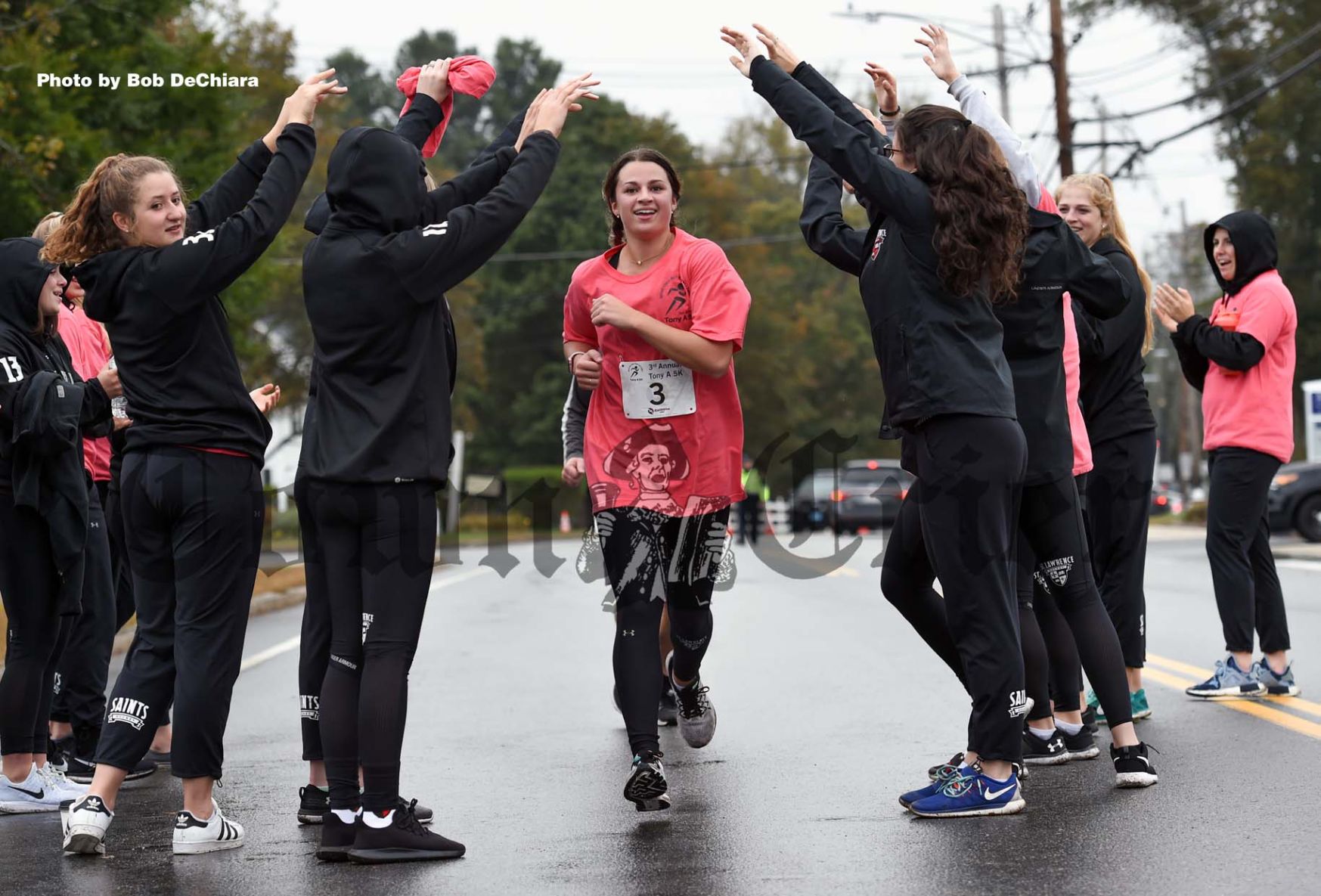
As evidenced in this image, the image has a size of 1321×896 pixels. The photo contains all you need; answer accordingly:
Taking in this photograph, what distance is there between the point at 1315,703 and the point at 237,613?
15.8 feet

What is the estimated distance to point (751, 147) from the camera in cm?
7525

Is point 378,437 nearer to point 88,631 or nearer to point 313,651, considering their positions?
point 313,651

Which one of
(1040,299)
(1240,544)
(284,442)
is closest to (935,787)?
(1040,299)

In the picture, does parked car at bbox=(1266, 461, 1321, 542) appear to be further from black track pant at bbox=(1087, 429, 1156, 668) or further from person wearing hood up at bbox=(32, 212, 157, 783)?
person wearing hood up at bbox=(32, 212, 157, 783)

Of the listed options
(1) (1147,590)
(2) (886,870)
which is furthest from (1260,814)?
(1) (1147,590)

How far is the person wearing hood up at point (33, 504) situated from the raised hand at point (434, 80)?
56.6 inches

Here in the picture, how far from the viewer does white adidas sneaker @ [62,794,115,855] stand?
201 inches

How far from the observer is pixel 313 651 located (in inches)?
219

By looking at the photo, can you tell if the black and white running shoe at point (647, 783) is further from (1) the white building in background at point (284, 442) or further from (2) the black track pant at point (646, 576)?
(1) the white building in background at point (284, 442)

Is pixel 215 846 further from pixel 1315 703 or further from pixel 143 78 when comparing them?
pixel 143 78

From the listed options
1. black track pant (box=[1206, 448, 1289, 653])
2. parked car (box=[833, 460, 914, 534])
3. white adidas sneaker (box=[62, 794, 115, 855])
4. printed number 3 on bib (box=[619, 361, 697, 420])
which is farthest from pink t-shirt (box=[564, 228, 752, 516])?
parked car (box=[833, 460, 914, 534])

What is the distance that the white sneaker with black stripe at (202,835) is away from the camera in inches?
203

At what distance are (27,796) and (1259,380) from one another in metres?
5.48

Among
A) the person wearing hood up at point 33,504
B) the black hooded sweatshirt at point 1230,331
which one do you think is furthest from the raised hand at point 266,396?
the black hooded sweatshirt at point 1230,331
